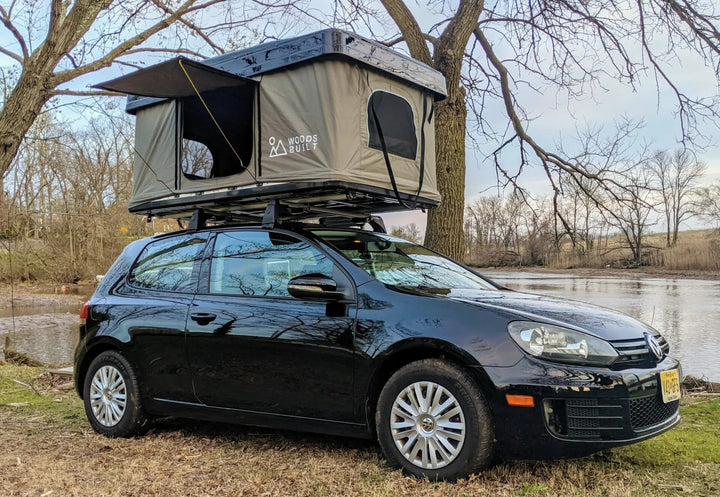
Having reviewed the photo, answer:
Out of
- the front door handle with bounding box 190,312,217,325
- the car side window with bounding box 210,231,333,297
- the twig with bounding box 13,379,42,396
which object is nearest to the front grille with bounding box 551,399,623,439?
the car side window with bounding box 210,231,333,297

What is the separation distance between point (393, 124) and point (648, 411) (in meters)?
3.03

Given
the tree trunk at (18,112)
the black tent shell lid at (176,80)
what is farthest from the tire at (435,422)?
the tree trunk at (18,112)

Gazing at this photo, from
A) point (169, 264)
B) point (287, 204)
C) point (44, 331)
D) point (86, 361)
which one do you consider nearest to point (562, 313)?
point (287, 204)

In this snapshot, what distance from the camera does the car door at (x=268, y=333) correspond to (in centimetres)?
406

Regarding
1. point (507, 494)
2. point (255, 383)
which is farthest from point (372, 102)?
point (507, 494)

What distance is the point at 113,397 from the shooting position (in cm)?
507

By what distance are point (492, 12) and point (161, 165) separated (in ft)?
21.5

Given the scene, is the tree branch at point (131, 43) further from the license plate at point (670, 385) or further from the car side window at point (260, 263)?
the license plate at point (670, 385)

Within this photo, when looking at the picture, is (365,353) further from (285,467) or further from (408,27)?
(408,27)

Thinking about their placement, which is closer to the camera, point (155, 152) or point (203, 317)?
point (203, 317)

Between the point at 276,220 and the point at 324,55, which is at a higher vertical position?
the point at 324,55

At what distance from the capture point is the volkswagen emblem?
12.4 feet

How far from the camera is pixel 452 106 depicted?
8312mm

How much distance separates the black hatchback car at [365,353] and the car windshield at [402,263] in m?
0.02
